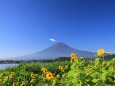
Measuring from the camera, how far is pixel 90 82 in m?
2.97

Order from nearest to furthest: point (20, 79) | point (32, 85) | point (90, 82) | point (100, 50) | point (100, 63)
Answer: point (90, 82)
point (100, 50)
point (100, 63)
point (32, 85)
point (20, 79)

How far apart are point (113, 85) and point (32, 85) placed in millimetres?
3030

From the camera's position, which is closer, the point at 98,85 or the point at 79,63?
the point at 98,85

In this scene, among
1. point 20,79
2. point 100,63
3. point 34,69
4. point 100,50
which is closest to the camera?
point 100,50

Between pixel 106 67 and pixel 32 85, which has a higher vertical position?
pixel 106 67

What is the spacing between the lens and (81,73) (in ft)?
10.2

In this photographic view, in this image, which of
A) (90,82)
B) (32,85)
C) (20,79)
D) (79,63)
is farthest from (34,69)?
(90,82)

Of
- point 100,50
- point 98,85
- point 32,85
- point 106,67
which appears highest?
point 100,50

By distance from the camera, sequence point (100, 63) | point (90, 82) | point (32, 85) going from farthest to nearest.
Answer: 1. point (32, 85)
2. point (100, 63)
3. point (90, 82)

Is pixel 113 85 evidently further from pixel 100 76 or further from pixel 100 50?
pixel 100 50

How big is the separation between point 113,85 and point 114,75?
0.77 feet

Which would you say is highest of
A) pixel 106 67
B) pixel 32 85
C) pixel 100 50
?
pixel 100 50

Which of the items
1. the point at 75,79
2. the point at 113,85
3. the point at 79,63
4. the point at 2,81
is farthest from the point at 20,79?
the point at 113,85

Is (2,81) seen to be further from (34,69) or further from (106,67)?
(34,69)
